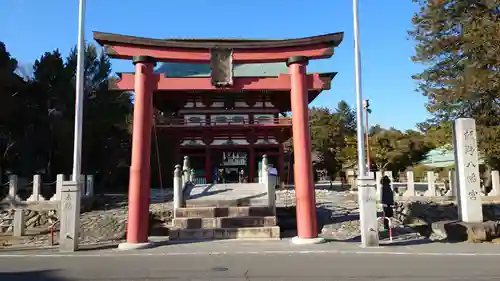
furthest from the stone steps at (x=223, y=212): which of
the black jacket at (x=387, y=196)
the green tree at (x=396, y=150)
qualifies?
the green tree at (x=396, y=150)

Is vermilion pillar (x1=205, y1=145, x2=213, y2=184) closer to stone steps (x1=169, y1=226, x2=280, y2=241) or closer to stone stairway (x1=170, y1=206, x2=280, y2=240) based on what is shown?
stone stairway (x1=170, y1=206, x2=280, y2=240)

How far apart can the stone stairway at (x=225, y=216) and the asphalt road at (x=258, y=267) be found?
174 inches

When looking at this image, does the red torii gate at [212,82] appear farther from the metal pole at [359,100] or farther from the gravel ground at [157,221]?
the gravel ground at [157,221]

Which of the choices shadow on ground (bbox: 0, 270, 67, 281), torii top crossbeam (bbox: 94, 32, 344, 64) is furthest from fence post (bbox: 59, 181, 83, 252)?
torii top crossbeam (bbox: 94, 32, 344, 64)

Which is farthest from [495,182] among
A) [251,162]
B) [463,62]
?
[251,162]

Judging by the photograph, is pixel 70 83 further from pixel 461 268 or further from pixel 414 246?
pixel 461 268

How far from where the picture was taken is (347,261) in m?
8.58

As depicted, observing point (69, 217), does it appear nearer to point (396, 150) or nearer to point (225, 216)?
point (225, 216)

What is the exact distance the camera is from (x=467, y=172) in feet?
40.8

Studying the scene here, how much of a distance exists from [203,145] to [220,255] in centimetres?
2085

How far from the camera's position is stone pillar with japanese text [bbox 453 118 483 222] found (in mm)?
12211

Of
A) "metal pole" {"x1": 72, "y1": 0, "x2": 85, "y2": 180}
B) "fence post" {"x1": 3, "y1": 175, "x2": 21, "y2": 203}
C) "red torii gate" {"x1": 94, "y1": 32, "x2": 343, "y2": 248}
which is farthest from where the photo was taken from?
"fence post" {"x1": 3, "y1": 175, "x2": 21, "y2": 203}

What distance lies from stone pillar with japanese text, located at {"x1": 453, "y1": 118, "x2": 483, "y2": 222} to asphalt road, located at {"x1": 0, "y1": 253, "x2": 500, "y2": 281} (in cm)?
362

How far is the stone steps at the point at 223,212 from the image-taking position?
15.7 metres
